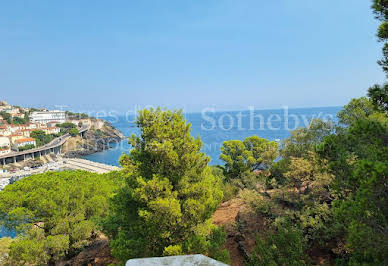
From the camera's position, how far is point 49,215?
1193 cm

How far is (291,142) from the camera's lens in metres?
12.6

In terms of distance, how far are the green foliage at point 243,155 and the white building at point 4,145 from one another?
6822 cm

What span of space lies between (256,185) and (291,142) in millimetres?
3197

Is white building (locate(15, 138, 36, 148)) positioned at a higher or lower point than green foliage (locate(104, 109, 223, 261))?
lower

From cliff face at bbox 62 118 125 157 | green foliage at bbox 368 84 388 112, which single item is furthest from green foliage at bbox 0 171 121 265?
cliff face at bbox 62 118 125 157

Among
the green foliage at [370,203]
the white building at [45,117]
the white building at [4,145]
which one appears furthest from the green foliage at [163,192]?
the white building at [45,117]

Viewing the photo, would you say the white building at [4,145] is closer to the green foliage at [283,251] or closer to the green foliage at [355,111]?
the green foliage at [283,251]

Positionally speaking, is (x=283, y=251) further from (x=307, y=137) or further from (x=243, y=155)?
(x=243, y=155)

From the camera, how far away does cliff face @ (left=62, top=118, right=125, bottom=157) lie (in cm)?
7888

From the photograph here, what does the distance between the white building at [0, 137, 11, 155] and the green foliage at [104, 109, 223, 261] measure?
7195 cm

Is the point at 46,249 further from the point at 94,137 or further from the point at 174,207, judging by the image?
the point at 94,137

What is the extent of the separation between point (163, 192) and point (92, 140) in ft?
305

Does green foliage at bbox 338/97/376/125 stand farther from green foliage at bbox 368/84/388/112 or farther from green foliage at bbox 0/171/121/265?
green foliage at bbox 0/171/121/265

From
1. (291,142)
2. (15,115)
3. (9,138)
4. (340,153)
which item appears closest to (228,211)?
(291,142)
